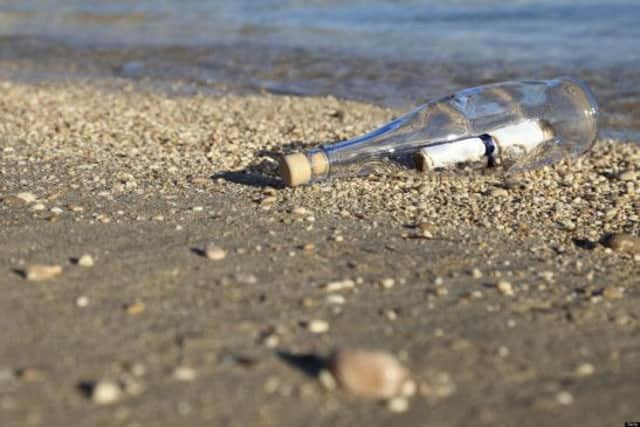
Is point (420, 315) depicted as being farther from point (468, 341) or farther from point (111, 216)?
point (111, 216)

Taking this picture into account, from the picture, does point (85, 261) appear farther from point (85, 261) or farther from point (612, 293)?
point (612, 293)

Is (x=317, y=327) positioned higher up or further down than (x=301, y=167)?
further down

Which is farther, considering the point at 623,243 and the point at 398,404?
the point at 623,243

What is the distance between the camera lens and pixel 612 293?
99.1 inches

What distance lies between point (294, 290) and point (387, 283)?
0.88 feet

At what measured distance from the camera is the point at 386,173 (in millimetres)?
3670

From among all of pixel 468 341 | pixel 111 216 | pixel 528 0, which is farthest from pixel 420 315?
pixel 528 0

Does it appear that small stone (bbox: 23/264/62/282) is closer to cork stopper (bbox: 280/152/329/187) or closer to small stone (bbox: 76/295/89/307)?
small stone (bbox: 76/295/89/307)

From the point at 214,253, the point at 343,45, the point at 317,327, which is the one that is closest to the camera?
the point at 317,327

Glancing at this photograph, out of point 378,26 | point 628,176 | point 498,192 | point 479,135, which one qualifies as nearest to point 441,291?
point 498,192

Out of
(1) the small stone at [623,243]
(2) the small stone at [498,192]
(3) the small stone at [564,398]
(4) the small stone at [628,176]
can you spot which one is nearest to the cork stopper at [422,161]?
(2) the small stone at [498,192]

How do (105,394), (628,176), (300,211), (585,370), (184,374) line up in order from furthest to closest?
1. (628,176)
2. (300,211)
3. (585,370)
4. (184,374)
5. (105,394)

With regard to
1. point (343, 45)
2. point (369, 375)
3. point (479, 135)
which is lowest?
point (343, 45)

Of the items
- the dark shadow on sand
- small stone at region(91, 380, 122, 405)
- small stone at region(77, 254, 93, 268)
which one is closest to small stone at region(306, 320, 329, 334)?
the dark shadow on sand
